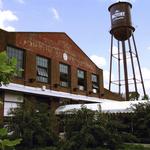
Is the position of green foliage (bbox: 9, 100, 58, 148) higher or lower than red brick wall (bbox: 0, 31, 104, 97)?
lower

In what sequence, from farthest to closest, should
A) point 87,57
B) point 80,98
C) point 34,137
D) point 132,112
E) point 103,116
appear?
point 87,57 < point 80,98 < point 132,112 < point 34,137 < point 103,116

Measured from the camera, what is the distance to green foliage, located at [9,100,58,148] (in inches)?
854

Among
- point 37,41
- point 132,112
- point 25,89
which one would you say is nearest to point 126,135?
point 132,112

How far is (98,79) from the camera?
42.5m

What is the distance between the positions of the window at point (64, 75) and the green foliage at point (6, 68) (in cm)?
3211

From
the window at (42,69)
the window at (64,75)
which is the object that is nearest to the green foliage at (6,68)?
the window at (42,69)

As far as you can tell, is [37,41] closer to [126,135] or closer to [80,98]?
[80,98]

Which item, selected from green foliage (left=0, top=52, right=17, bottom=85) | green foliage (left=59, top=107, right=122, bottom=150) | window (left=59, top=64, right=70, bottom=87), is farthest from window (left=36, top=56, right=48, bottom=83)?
green foliage (left=0, top=52, right=17, bottom=85)

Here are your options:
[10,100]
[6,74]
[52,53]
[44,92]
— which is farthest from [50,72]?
[6,74]

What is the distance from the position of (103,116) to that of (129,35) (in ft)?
77.7

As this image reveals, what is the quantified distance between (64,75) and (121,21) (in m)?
11.4

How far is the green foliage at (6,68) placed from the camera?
298 centimetres

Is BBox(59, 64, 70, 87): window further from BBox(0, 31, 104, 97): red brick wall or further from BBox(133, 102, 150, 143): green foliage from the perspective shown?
BBox(133, 102, 150, 143): green foliage

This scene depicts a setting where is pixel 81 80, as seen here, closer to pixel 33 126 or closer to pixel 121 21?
pixel 121 21
